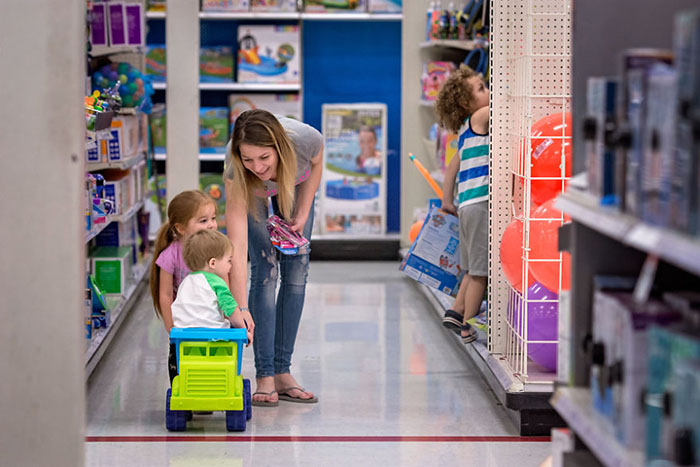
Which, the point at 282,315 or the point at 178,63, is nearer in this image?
the point at 282,315

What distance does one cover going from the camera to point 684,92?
160cm

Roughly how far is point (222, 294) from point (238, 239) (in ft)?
1.00

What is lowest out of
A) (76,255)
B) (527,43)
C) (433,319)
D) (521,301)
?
(433,319)

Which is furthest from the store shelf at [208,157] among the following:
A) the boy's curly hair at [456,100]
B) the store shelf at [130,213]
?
the boy's curly hair at [456,100]

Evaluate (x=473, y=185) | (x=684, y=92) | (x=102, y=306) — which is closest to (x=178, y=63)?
(x=102, y=306)

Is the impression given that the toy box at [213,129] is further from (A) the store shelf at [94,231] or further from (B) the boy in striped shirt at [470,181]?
(B) the boy in striped shirt at [470,181]

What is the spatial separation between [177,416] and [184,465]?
41 cm

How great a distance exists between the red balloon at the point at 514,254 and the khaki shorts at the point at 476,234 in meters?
0.53

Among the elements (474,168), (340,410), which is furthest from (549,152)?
(340,410)

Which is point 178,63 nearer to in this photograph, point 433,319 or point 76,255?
point 433,319

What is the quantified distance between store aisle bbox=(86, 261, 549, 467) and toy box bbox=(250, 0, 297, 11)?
3.18 metres

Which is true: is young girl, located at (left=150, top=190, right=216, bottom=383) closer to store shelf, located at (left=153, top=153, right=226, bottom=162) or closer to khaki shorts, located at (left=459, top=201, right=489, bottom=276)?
khaki shorts, located at (left=459, top=201, right=489, bottom=276)

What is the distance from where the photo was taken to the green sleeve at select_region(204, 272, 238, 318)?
3.87 m

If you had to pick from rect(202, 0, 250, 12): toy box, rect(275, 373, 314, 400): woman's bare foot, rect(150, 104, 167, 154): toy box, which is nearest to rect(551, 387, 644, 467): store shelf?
rect(275, 373, 314, 400): woman's bare foot
